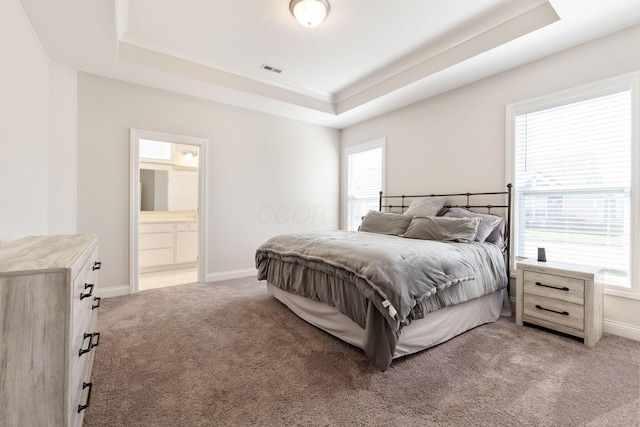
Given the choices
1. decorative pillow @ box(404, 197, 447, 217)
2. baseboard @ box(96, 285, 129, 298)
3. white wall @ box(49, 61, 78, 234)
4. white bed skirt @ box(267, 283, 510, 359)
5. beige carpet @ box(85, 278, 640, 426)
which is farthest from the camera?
decorative pillow @ box(404, 197, 447, 217)

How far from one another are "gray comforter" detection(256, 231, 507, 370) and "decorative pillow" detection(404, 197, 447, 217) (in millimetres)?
860

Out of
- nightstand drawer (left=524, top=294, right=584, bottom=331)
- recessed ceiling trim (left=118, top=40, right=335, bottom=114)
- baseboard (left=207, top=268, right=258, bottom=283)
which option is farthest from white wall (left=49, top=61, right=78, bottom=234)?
nightstand drawer (left=524, top=294, right=584, bottom=331)

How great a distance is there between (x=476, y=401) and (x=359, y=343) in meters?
0.77

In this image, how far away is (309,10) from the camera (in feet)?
8.03

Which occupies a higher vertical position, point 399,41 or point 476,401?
point 399,41

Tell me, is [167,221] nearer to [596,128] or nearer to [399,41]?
[399,41]

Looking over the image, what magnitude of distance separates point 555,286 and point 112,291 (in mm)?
4647

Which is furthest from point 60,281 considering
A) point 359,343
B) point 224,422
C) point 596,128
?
point 596,128

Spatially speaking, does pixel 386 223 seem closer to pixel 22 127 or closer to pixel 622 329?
pixel 622 329

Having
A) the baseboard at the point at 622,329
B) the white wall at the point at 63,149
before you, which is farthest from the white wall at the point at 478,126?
the white wall at the point at 63,149

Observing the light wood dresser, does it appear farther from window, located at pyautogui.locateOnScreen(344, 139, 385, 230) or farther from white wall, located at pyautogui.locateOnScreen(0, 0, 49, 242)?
window, located at pyautogui.locateOnScreen(344, 139, 385, 230)


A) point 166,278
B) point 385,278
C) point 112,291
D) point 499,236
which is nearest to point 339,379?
point 385,278

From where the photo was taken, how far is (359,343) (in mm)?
2055

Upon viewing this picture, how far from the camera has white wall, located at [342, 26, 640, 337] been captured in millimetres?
2428
